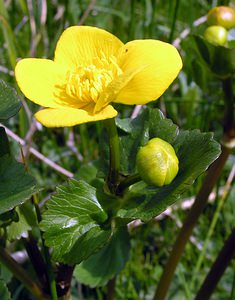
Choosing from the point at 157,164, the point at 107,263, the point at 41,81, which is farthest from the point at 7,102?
the point at 107,263

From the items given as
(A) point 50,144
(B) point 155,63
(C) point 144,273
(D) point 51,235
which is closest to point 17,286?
(C) point 144,273

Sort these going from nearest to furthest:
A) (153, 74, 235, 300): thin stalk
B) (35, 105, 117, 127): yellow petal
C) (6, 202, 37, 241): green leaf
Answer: (35, 105, 117, 127): yellow petal → (6, 202, 37, 241): green leaf → (153, 74, 235, 300): thin stalk

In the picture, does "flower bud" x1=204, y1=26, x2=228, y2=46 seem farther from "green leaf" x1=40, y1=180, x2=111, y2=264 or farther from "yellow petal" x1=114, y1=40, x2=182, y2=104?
"green leaf" x1=40, y1=180, x2=111, y2=264

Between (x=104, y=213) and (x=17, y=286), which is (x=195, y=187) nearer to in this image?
(x=17, y=286)

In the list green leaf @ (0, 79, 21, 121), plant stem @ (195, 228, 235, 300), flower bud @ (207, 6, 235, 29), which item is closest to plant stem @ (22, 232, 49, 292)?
green leaf @ (0, 79, 21, 121)

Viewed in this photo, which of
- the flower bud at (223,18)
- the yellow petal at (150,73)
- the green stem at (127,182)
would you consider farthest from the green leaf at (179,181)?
the flower bud at (223,18)

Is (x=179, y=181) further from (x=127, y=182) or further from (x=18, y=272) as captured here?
(x=18, y=272)
